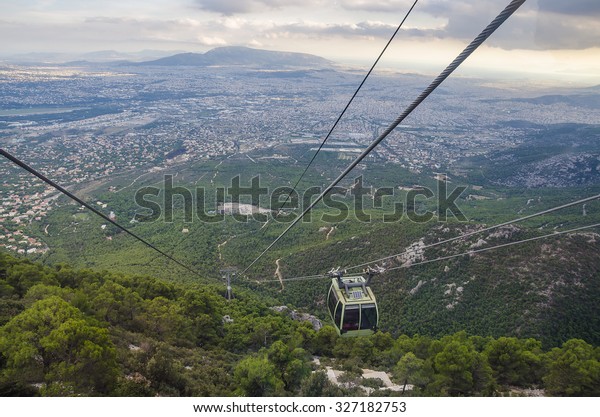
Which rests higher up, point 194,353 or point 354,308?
point 354,308

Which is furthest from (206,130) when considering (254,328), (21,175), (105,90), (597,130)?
(597,130)

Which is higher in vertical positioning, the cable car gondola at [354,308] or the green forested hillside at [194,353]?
the cable car gondola at [354,308]

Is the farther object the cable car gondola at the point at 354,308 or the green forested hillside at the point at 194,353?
the cable car gondola at the point at 354,308

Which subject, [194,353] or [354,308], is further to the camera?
[194,353]

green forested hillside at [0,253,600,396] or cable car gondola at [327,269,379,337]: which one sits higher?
cable car gondola at [327,269,379,337]

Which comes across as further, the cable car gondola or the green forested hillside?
the cable car gondola
